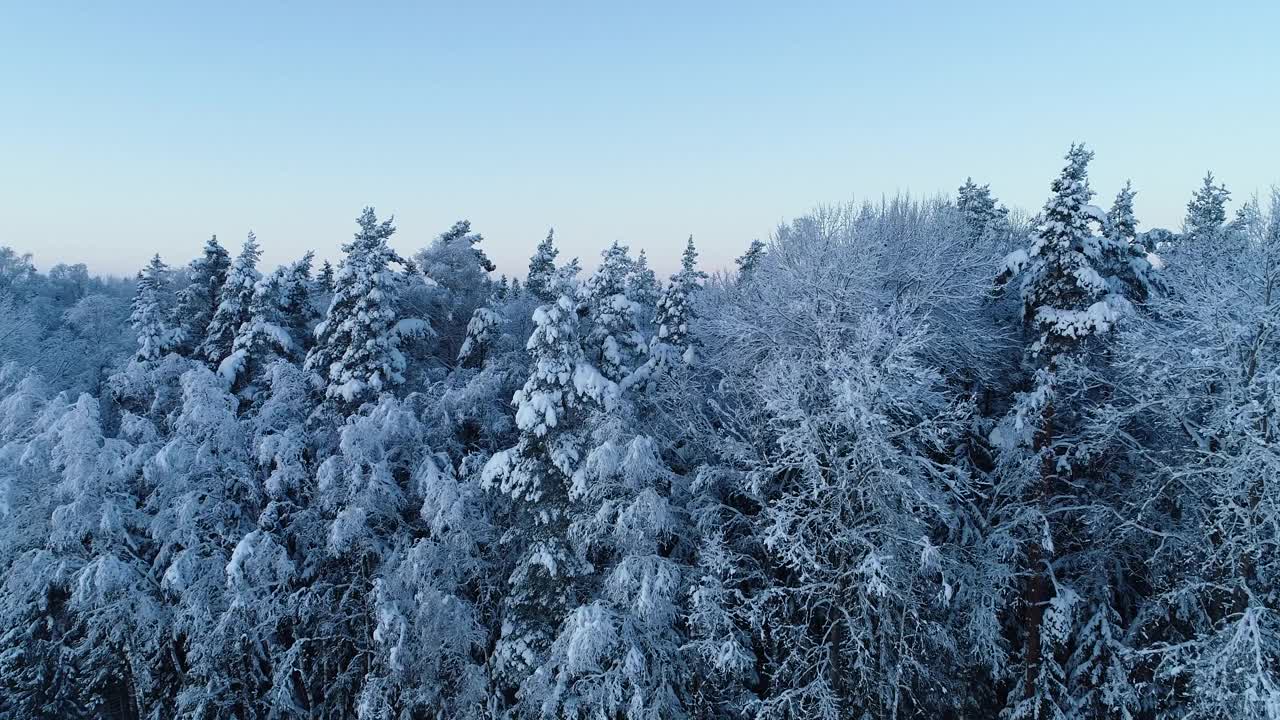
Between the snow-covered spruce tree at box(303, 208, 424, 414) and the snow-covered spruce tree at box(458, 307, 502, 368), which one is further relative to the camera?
the snow-covered spruce tree at box(458, 307, 502, 368)

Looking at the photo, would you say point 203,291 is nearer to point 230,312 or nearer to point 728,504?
point 230,312

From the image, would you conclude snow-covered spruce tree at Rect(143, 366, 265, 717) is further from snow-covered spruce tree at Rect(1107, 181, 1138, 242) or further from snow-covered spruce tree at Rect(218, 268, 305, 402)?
snow-covered spruce tree at Rect(1107, 181, 1138, 242)

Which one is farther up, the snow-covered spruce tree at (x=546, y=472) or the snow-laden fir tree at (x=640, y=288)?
the snow-laden fir tree at (x=640, y=288)

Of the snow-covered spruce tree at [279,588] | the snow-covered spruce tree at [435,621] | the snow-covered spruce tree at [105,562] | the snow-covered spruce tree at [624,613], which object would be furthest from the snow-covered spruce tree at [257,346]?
the snow-covered spruce tree at [624,613]

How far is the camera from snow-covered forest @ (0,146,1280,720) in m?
13.6

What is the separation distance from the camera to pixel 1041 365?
57.5ft

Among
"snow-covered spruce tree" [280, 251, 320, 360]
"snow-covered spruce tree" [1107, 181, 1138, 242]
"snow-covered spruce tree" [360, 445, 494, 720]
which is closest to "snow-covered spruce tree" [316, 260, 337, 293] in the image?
"snow-covered spruce tree" [280, 251, 320, 360]

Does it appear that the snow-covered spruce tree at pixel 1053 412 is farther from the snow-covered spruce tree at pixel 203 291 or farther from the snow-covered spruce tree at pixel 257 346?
the snow-covered spruce tree at pixel 203 291

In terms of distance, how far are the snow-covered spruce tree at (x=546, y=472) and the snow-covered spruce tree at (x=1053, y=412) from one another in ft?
33.8

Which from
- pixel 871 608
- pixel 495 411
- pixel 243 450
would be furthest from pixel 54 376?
pixel 871 608

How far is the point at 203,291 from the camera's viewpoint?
30844 mm

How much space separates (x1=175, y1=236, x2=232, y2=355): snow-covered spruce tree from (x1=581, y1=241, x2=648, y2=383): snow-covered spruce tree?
21.5m

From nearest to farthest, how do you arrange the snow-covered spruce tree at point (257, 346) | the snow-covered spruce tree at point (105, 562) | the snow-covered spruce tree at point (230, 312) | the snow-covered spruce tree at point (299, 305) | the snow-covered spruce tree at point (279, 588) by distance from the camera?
1. the snow-covered spruce tree at point (279, 588)
2. the snow-covered spruce tree at point (105, 562)
3. the snow-covered spruce tree at point (257, 346)
4. the snow-covered spruce tree at point (230, 312)
5. the snow-covered spruce tree at point (299, 305)

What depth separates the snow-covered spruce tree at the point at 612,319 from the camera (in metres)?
17.7
